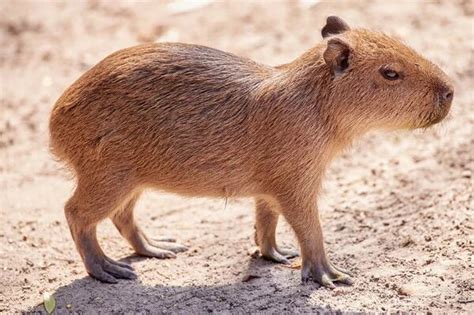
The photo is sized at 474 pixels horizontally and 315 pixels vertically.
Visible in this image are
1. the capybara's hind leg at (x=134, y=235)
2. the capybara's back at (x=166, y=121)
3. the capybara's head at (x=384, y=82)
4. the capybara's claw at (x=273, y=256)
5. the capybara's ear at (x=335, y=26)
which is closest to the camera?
the capybara's head at (x=384, y=82)

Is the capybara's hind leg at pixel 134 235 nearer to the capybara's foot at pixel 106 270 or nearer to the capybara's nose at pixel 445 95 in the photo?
the capybara's foot at pixel 106 270

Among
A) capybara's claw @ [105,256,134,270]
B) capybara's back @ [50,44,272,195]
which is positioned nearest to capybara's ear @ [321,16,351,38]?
capybara's back @ [50,44,272,195]

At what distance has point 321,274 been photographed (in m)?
5.65

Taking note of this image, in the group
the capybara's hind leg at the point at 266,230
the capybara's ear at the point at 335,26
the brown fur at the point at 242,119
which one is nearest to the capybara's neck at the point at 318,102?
the brown fur at the point at 242,119

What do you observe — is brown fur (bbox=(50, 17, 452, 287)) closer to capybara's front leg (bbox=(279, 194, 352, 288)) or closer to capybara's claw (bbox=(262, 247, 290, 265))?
capybara's front leg (bbox=(279, 194, 352, 288))

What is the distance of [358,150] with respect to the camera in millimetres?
7770

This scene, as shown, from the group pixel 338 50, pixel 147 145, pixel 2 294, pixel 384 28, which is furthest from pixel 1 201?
pixel 384 28

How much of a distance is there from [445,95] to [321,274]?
1342 millimetres

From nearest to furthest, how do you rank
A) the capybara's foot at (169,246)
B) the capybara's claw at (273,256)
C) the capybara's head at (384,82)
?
the capybara's head at (384,82)
the capybara's claw at (273,256)
the capybara's foot at (169,246)

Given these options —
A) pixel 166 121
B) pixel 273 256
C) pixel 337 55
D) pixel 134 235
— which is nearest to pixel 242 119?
pixel 166 121

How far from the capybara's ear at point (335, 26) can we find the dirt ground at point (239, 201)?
0.97 metres

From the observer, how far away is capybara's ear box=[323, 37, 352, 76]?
5398 mm

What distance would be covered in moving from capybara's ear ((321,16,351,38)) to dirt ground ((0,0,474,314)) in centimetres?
97

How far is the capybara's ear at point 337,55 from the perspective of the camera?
5398 mm
